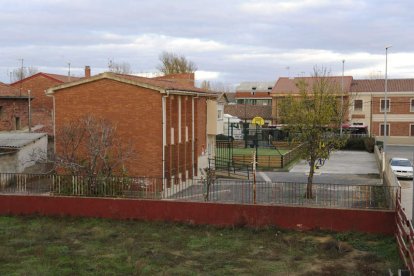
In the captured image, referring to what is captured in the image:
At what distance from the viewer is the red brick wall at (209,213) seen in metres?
15.5

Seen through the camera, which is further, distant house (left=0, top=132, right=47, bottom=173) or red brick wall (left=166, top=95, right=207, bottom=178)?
distant house (left=0, top=132, right=47, bottom=173)

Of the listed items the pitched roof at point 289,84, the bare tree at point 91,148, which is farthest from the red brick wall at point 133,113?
the pitched roof at point 289,84

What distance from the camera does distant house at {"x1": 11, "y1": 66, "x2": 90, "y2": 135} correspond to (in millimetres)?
36562

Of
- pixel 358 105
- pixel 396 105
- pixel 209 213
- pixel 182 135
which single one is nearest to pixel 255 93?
pixel 358 105

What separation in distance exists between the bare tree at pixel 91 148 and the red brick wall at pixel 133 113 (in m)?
0.45

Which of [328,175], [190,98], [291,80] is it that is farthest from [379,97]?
[190,98]

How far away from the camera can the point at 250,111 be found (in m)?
68.8

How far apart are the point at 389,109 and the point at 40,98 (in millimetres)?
36837

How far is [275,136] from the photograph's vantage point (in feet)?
178

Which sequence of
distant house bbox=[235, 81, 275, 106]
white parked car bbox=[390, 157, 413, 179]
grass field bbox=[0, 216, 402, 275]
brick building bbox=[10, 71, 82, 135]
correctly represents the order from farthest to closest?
distant house bbox=[235, 81, 275, 106], brick building bbox=[10, 71, 82, 135], white parked car bbox=[390, 157, 413, 179], grass field bbox=[0, 216, 402, 275]

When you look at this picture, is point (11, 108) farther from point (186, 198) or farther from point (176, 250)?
point (176, 250)

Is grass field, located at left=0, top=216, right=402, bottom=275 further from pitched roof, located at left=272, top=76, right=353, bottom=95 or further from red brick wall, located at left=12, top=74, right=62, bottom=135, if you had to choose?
pitched roof, located at left=272, top=76, right=353, bottom=95

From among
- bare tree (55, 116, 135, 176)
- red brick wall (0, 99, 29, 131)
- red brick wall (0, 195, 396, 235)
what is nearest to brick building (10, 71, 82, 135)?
red brick wall (0, 99, 29, 131)

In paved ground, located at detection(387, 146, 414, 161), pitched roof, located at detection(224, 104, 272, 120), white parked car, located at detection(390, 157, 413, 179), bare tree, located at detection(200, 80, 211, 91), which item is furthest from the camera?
bare tree, located at detection(200, 80, 211, 91)
